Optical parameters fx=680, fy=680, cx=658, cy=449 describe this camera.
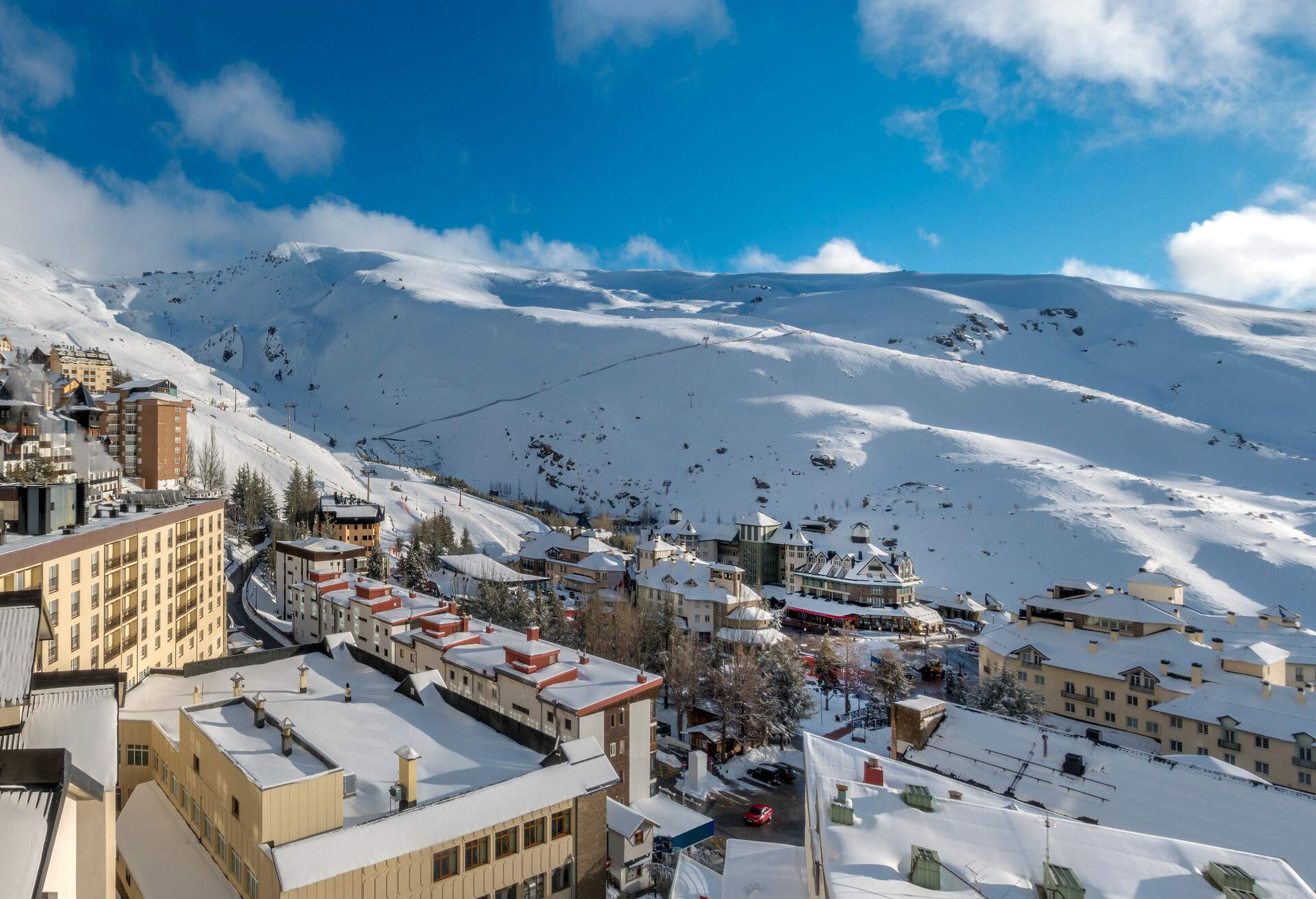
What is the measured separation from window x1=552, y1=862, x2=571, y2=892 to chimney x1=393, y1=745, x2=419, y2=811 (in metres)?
4.02

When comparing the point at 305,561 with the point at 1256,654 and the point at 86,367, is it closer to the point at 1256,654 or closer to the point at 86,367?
the point at 1256,654

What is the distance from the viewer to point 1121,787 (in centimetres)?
2320

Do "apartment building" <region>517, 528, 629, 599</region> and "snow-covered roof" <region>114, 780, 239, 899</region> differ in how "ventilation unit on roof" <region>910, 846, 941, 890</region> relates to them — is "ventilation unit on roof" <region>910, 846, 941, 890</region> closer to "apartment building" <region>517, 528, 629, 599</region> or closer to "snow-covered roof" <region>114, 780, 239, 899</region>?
"snow-covered roof" <region>114, 780, 239, 899</region>

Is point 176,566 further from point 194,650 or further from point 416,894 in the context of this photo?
point 416,894

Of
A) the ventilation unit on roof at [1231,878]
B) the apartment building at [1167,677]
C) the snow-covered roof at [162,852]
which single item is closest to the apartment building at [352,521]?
the snow-covered roof at [162,852]

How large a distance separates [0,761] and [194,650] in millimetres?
34949

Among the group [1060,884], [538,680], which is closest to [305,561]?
[538,680]

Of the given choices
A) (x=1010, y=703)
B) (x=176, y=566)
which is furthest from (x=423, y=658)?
(x=1010, y=703)

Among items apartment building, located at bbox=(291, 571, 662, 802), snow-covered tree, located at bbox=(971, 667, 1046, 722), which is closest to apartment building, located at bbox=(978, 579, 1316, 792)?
snow-covered tree, located at bbox=(971, 667, 1046, 722)

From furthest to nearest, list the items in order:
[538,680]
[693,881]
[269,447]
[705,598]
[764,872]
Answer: [269,447] < [705,598] < [538,680] < [693,881] < [764,872]

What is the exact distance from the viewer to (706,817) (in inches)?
1079

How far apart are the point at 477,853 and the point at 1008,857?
1045cm

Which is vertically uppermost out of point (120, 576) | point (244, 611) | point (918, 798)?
point (120, 576)

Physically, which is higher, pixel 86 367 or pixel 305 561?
pixel 86 367
